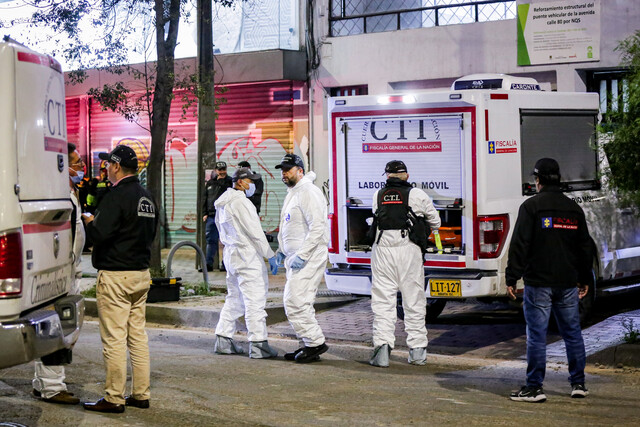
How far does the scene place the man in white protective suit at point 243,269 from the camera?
989 cm

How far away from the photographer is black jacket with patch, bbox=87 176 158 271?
7.38 meters

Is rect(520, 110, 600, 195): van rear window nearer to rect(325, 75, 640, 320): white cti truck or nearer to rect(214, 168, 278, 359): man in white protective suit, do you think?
rect(325, 75, 640, 320): white cti truck

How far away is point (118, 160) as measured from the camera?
7598 mm

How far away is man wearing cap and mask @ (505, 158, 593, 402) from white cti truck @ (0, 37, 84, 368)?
130 inches

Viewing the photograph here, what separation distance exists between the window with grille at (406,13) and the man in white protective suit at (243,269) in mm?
8690

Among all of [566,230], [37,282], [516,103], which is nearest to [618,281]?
[516,103]

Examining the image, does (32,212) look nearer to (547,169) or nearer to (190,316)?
(547,169)

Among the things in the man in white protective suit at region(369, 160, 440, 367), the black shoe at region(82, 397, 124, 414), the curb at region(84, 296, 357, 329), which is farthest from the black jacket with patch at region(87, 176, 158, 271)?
the curb at region(84, 296, 357, 329)

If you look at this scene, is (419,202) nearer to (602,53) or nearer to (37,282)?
(37,282)

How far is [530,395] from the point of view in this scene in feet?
25.7

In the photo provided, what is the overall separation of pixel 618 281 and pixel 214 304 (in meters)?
4.88

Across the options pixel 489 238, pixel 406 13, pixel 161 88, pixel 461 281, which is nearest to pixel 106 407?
pixel 461 281

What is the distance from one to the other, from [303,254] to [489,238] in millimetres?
2069

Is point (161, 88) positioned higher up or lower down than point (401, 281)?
higher up
